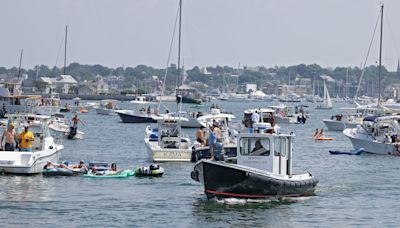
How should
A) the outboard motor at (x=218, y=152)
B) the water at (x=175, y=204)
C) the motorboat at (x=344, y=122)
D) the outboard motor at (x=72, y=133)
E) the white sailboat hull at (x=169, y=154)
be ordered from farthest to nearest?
the motorboat at (x=344, y=122), the outboard motor at (x=72, y=133), the white sailboat hull at (x=169, y=154), the outboard motor at (x=218, y=152), the water at (x=175, y=204)

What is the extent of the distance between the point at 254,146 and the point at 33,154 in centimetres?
1094

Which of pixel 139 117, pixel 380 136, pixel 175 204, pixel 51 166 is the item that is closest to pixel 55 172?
pixel 51 166

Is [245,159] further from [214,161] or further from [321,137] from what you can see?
[321,137]

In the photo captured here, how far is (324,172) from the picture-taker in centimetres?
5500

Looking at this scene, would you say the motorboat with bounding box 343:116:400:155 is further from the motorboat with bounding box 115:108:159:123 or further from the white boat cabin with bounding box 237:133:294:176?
the motorboat with bounding box 115:108:159:123

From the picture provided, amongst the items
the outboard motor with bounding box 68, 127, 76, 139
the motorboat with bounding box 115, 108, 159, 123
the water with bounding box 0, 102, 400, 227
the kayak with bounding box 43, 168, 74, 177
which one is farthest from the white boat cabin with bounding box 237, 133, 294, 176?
the motorboat with bounding box 115, 108, 159, 123

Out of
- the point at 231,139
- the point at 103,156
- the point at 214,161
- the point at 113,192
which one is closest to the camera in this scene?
the point at 214,161

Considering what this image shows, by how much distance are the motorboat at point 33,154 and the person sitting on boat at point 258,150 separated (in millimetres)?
10677

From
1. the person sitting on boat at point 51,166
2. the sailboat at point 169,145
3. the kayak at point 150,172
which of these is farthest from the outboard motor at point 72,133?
the kayak at point 150,172

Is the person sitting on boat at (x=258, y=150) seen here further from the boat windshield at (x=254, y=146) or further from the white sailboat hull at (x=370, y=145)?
the white sailboat hull at (x=370, y=145)

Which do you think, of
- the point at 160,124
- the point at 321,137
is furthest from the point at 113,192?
the point at 321,137

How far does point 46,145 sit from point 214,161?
41.8 ft

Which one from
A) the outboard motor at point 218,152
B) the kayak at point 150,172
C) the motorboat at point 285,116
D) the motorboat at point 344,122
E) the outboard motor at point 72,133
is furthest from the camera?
the motorboat at point 285,116

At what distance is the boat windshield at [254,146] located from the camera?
3897 centimetres
